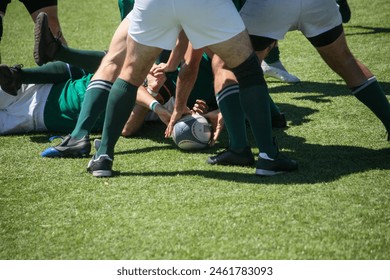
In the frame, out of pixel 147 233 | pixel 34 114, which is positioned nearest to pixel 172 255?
pixel 147 233

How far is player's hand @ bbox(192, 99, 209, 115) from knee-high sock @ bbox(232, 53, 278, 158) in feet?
3.87

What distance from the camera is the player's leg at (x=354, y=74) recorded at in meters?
4.42

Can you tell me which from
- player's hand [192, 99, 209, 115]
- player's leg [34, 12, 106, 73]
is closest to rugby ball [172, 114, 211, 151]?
player's hand [192, 99, 209, 115]

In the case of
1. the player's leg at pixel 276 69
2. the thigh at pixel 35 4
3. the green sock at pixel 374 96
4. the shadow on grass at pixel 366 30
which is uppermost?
the green sock at pixel 374 96

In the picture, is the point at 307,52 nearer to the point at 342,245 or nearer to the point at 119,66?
the point at 119,66

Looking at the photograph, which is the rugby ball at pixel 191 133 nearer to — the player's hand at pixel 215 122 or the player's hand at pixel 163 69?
the player's hand at pixel 215 122

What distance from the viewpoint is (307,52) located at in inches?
319

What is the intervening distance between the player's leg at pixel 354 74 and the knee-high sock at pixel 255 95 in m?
0.71

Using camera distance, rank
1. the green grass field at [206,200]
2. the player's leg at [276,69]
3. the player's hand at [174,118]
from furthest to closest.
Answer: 1. the player's leg at [276,69]
2. the player's hand at [174,118]
3. the green grass field at [206,200]

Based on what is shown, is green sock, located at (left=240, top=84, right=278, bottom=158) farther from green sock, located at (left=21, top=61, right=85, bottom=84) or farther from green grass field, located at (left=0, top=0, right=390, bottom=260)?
green sock, located at (left=21, top=61, right=85, bottom=84)

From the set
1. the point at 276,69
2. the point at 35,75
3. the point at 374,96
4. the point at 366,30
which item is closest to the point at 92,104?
the point at 35,75

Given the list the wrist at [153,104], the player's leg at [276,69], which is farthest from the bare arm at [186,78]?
the player's leg at [276,69]

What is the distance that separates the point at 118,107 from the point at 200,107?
1.23 meters

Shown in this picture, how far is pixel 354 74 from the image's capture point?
4477mm
